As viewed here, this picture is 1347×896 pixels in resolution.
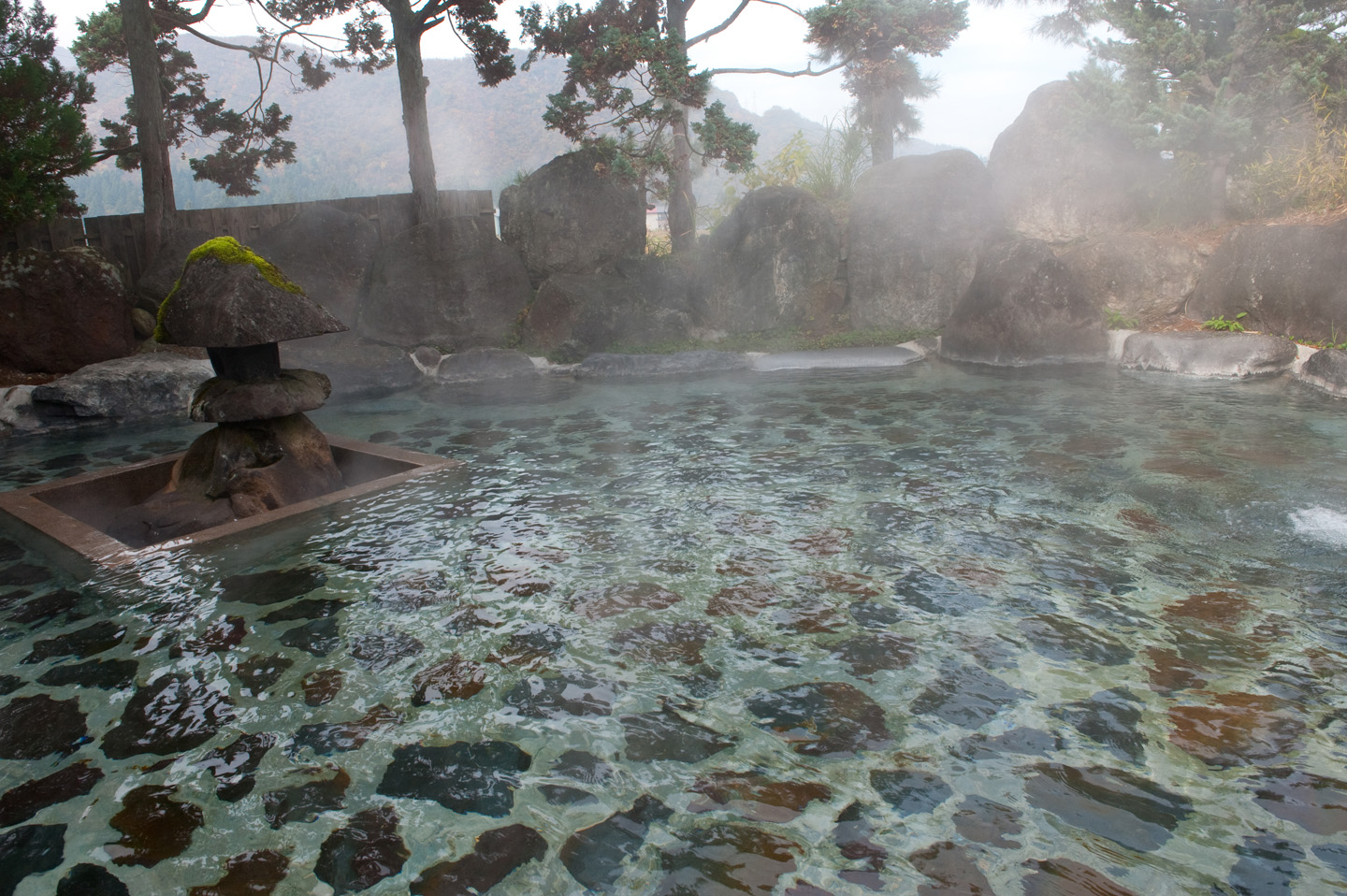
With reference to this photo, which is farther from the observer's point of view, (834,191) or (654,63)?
(834,191)

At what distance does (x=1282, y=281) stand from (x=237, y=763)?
409 inches

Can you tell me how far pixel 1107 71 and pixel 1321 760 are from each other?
1066cm

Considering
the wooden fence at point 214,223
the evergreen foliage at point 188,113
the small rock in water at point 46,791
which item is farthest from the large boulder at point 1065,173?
the small rock in water at point 46,791

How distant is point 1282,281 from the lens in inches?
341

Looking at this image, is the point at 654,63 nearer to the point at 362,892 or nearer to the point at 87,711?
the point at 87,711

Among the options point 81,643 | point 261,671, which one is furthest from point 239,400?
point 261,671

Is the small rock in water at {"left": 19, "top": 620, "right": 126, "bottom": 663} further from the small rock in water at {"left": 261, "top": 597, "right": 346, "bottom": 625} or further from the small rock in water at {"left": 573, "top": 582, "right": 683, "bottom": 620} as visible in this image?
the small rock in water at {"left": 573, "top": 582, "right": 683, "bottom": 620}

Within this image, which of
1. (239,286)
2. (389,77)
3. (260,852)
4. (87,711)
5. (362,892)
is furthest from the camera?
(389,77)

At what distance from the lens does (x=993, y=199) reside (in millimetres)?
11383

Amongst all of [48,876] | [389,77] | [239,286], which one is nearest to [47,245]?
[239,286]

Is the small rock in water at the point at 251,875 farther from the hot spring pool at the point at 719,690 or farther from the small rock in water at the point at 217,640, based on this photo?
the small rock in water at the point at 217,640

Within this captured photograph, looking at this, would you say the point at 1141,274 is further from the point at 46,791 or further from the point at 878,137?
the point at 46,791

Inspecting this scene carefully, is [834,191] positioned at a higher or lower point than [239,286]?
higher

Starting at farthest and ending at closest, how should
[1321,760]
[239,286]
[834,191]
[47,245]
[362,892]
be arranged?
[834,191], [47,245], [239,286], [1321,760], [362,892]
